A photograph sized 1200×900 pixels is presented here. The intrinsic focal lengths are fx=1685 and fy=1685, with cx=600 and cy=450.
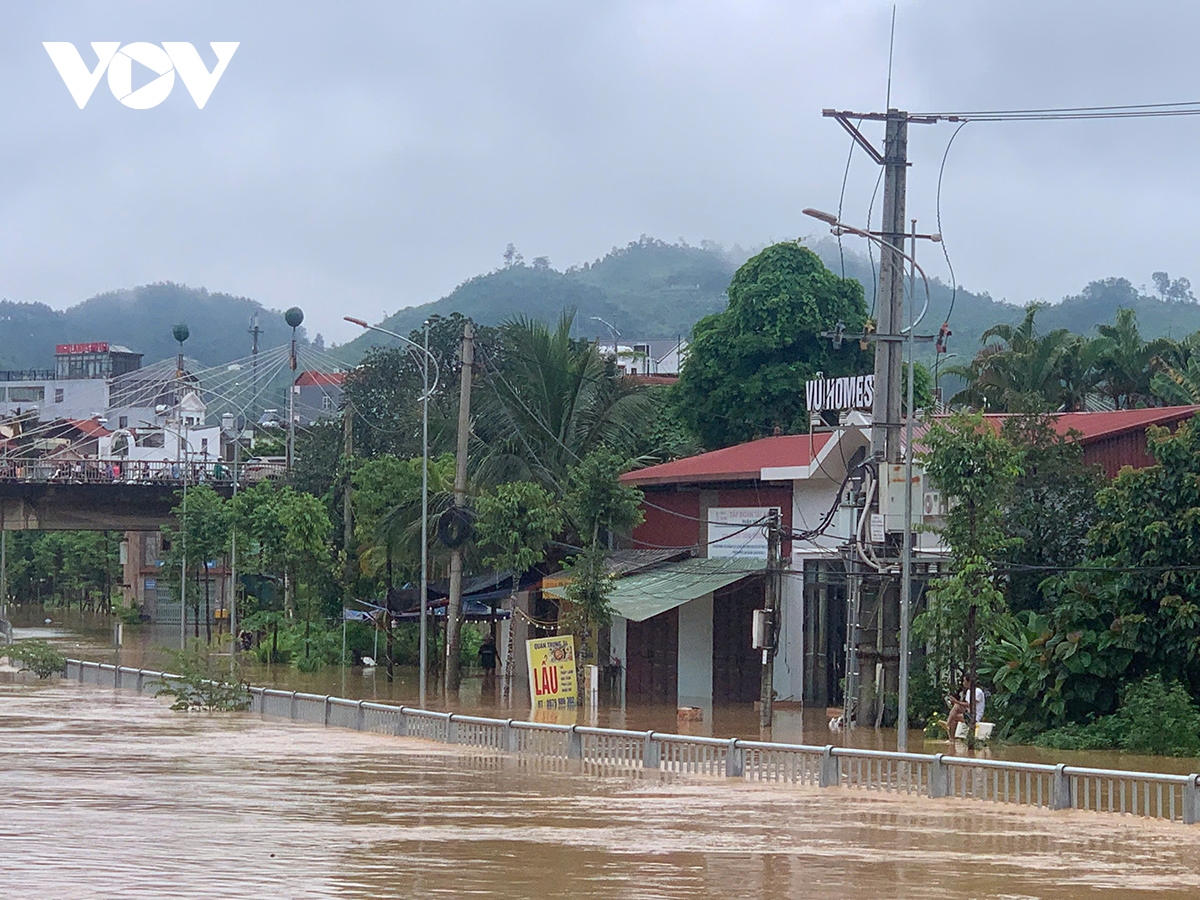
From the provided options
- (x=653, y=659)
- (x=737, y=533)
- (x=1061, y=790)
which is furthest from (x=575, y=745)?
(x=653, y=659)

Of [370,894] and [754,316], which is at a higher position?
[754,316]

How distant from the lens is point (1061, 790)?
16781 millimetres

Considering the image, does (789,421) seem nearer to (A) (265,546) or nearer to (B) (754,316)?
(B) (754,316)

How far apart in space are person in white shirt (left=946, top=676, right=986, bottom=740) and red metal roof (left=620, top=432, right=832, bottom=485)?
8689 millimetres

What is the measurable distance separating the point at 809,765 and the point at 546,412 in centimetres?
3039

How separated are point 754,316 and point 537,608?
13.0 meters

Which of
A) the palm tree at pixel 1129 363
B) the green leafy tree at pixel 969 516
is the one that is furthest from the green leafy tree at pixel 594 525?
the palm tree at pixel 1129 363

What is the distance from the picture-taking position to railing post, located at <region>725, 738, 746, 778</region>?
66.1 feet

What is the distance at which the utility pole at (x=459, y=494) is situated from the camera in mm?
40438

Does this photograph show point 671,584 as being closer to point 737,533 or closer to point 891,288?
point 737,533

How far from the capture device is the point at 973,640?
28.9 meters

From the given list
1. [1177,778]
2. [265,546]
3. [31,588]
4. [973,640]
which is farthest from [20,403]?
[1177,778]

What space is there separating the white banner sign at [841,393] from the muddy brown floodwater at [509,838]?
1745 centimetres

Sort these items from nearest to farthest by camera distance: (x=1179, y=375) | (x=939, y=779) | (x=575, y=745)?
(x=939, y=779)
(x=575, y=745)
(x=1179, y=375)
